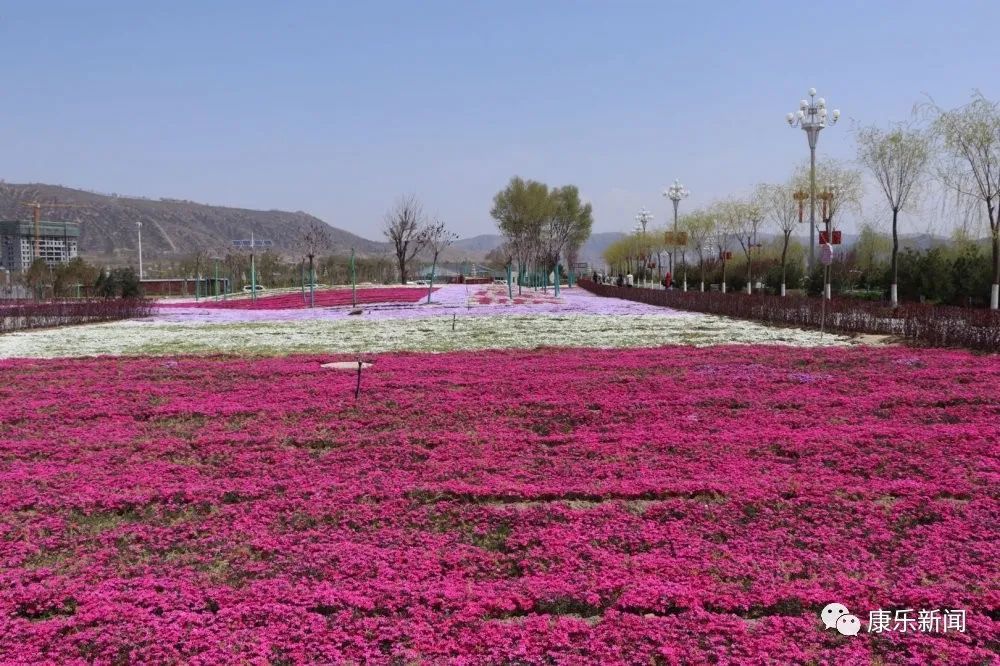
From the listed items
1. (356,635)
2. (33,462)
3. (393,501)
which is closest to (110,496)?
(33,462)

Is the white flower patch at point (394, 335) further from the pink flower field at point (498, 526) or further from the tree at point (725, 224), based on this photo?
the tree at point (725, 224)

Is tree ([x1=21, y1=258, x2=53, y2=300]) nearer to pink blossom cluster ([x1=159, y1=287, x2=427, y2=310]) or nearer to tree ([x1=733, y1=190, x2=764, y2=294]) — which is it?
pink blossom cluster ([x1=159, y1=287, x2=427, y2=310])

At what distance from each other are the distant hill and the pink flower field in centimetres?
10677

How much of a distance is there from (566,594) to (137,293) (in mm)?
46740

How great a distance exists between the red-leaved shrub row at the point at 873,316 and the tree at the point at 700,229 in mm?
26651

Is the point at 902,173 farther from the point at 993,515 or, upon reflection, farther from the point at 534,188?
the point at 534,188

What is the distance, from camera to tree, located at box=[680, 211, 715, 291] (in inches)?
2211

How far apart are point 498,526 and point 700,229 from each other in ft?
188

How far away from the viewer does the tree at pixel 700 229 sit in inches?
2211

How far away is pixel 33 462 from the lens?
256 inches

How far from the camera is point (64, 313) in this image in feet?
87.0

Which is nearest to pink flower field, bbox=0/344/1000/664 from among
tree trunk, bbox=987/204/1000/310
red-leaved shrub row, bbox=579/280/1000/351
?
red-leaved shrub row, bbox=579/280/1000/351

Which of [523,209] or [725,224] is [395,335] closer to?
[725,224]

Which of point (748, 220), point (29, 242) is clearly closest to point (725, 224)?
point (748, 220)
